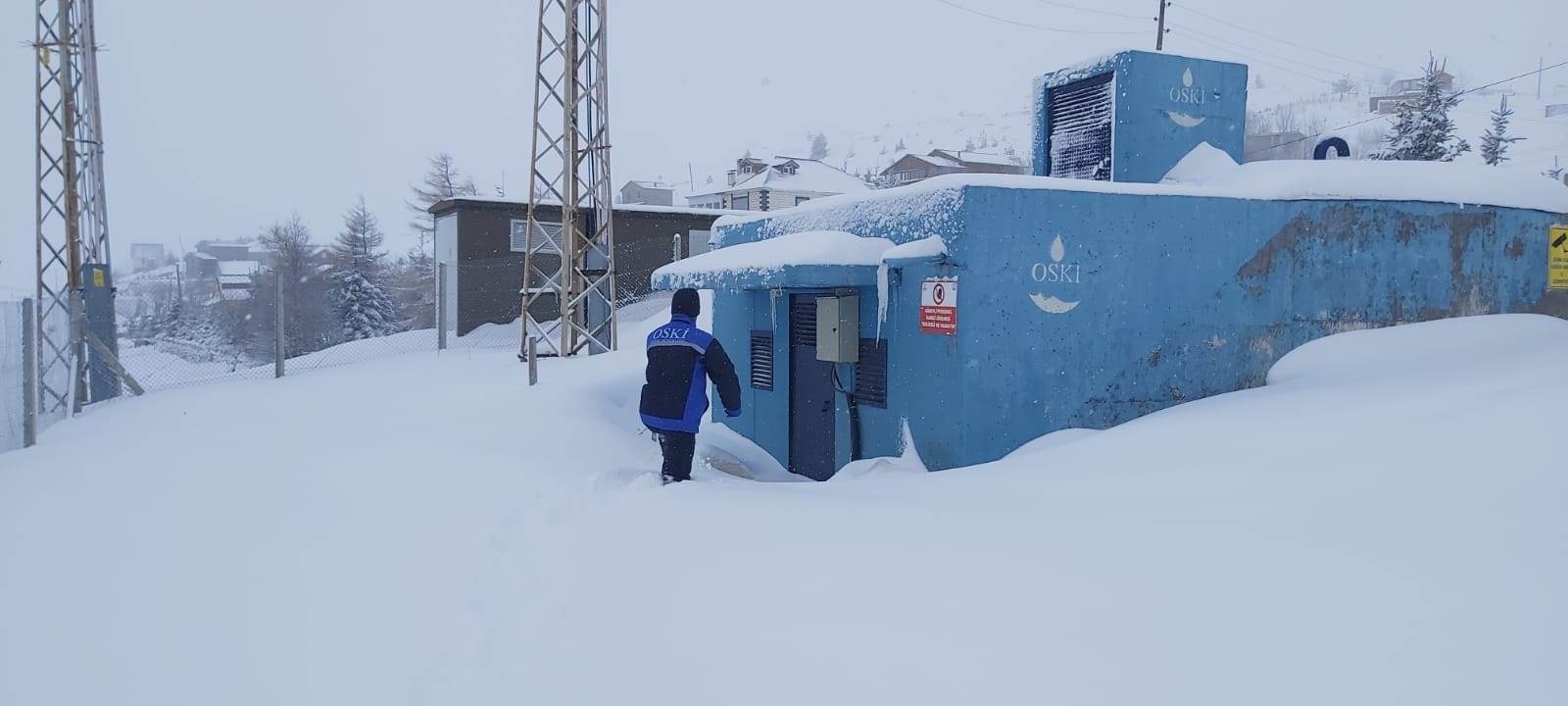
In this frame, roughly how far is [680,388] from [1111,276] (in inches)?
139

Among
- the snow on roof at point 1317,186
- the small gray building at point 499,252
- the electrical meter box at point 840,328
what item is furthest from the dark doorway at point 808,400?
the small gray building at point 499,252

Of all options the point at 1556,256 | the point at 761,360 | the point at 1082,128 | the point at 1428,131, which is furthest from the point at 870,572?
the point at 1428,131

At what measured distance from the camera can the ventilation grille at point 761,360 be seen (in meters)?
10.1

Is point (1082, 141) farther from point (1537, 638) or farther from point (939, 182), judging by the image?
point (1537, 638)

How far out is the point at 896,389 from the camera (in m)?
8.22

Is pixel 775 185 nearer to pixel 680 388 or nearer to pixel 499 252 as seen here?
pixel 499 252

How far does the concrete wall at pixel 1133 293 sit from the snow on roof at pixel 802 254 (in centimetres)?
26

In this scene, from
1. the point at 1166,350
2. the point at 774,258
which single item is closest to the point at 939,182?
the point at 774,258

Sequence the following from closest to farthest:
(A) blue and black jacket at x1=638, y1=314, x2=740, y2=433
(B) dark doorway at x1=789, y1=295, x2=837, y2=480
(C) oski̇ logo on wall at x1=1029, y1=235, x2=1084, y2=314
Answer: (A) blue and black jacket at x1=638, y1=314, x2=740, y2=433
(C) oski̇ logo on wall at x1=1029, y1=235, x2=1084, y2=314
(B) dark doorway at x1=789, y1=295, x2=837, y2=480

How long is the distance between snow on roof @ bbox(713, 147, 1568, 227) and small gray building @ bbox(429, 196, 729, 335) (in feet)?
53.0

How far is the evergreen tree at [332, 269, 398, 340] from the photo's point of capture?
3959 cm

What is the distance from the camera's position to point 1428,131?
28.0m

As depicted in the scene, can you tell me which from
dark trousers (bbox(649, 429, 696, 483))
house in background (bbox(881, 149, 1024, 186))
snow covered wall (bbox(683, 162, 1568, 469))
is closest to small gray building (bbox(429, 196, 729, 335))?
snow covered wall (bbox(683, 162, 1568, 469))

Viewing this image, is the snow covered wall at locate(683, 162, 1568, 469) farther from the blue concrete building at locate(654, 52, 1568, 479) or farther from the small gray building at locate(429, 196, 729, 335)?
the small gray building at locate(429, 196, 729, 335)
